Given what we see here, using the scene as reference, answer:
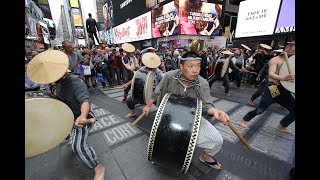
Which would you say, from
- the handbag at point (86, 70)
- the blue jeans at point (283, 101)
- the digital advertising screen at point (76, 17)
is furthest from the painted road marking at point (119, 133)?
the digital advertising screen at point (76, 17)

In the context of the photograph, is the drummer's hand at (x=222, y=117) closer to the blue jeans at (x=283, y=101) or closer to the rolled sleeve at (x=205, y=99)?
the rolled sleeve at (x=205, y=99)

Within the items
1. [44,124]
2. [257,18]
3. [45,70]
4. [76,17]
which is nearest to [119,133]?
[44,124]

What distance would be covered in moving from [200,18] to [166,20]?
3.98m

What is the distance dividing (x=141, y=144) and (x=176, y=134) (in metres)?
→ 1.47

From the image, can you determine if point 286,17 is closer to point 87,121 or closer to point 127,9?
point 87,121

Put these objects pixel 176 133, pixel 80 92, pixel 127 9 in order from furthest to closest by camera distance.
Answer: pixel 127 9, pixel 80 92, pixel 176 133

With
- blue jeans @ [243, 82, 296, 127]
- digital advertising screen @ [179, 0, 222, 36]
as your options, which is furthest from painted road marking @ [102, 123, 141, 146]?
digital advertising screen @ [179, 0, 222, 36]

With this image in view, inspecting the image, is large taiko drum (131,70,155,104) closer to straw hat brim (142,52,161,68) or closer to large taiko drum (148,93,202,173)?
straw hat brim (142,52,161,68)

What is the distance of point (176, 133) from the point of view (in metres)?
1.71

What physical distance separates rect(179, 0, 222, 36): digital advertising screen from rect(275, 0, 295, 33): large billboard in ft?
31.1

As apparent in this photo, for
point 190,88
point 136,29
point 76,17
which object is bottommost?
point 190,88

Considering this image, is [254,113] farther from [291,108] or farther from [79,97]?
[79,97]
